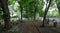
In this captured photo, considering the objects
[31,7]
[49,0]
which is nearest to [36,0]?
[31,7]

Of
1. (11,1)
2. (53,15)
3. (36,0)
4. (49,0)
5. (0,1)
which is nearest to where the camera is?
(0,1)

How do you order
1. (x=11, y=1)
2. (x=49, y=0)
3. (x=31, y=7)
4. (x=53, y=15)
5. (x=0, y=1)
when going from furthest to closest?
(x=53, y=15) → (x=31, y=7) → (x=11, y=1) → (x=49, y=0) → (x=0, y=1)

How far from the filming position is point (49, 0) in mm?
21891

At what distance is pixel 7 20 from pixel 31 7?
1454 inches

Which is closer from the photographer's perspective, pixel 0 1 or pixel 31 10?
pixel 0 1

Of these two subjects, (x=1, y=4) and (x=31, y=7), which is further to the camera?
(x=31, y=7)

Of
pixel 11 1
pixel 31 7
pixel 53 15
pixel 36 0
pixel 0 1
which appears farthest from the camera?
pixel 53 15

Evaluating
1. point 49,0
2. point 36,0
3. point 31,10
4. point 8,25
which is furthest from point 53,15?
point 8,25

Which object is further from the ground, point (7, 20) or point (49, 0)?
point (49, 0)

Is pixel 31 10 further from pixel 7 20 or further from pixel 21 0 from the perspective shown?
pixel 7 20

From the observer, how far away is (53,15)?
76562 mm

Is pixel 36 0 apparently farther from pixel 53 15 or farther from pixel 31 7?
pixel 53 15

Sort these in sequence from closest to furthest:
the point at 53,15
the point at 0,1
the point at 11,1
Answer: the point at 0,1
the point at 11,1
the point at 53,15

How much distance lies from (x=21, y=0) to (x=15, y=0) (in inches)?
66.2
